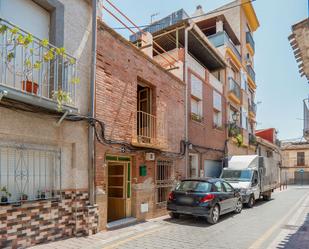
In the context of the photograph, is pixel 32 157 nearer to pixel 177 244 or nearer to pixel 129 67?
pixel 177 244

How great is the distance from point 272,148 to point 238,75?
1500cm

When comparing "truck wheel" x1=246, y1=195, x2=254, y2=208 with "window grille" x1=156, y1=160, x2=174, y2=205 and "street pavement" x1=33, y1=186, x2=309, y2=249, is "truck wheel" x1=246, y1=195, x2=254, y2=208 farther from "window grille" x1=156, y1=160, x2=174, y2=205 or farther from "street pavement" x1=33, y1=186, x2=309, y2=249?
"window grille" x1=156, y1=160, x2=174, y2=205

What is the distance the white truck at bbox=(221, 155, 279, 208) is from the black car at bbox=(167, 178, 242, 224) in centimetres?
325

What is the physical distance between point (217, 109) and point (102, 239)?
1230 centimetres

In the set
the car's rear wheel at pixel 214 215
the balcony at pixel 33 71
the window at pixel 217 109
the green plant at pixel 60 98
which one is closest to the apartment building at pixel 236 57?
the window at pixel 217 109

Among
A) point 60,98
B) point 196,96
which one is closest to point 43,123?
point 60,98

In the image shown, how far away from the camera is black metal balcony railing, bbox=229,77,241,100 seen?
19591mm

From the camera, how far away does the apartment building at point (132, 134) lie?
27.5 feet

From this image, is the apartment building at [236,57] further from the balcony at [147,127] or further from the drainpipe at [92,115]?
the drainpipe at [92,115]

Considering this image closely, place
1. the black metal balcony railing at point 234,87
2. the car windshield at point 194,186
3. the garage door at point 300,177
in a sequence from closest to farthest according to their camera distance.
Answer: the car windshield at point 194,186 < the black metal balcony railing at point 234,87 < the garage door at point 300,177

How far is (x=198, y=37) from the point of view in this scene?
15.0 m

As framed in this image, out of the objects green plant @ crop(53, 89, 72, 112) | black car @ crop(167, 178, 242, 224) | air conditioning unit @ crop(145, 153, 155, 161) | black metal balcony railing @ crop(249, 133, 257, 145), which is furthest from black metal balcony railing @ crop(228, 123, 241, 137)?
green plant @ crop(53, 89, 72, 112)

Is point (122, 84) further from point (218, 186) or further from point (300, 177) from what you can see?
point (300, 177)

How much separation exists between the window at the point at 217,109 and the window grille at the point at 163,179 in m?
6.34
